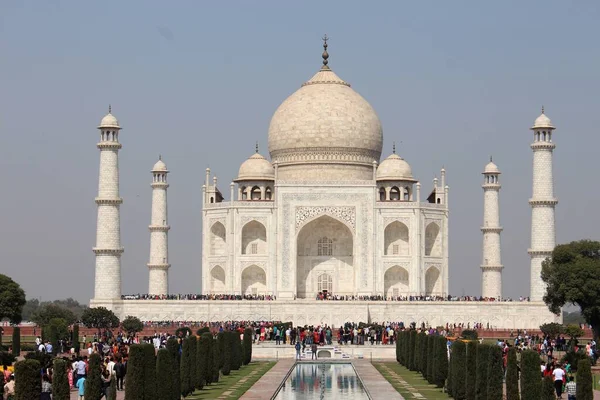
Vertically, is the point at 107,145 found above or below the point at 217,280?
above

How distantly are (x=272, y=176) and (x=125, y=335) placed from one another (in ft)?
38.2

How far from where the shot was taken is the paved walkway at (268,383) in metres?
21.3

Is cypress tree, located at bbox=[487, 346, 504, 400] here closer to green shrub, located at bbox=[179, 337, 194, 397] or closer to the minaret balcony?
green shrub, located at bbox=[179, 337, 194, 397]

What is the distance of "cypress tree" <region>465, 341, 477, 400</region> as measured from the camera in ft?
65.4

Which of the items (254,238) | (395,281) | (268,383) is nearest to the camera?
(268,383)

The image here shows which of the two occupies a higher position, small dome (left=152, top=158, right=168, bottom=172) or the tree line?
small dome (left=152, top=158, right=168, bottom=172)

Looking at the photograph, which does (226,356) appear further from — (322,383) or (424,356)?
(424,356)

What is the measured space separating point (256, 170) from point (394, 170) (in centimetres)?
475

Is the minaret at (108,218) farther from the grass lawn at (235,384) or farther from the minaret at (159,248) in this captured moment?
the grass lawn at (235,384)

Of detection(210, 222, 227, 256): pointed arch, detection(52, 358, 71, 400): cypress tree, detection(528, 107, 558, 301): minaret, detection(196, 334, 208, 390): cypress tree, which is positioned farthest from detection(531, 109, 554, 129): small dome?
detection(52, 358, 71, 400): cypress tree

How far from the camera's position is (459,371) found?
21.0 m

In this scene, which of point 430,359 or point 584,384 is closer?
point 584,384

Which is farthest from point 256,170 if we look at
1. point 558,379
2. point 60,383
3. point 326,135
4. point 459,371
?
point 60,383

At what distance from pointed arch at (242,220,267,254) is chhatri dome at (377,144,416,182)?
441cm
